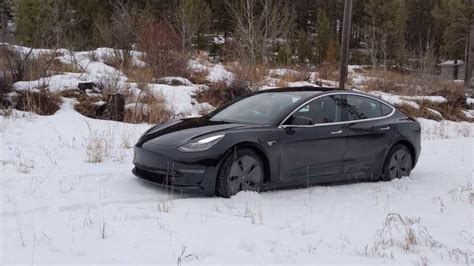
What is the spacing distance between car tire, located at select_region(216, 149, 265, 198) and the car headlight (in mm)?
217

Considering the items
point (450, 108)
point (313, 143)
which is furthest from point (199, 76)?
point (313, 143)

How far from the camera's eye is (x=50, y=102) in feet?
38.7

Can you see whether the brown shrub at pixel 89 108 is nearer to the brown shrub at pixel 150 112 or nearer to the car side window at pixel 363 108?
the brown shrub at pixel 150 112

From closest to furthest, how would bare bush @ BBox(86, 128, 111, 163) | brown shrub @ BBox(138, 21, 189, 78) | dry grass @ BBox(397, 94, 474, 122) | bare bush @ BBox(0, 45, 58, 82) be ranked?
bare bush @ BBox(86, 128, 111, 163) < bare bush @ BBox(0, 45, 58, 82) < brown shrub @ BBox(138, 21, 189, 78) < dry grass @ BBox(397, 94, 474, 122)

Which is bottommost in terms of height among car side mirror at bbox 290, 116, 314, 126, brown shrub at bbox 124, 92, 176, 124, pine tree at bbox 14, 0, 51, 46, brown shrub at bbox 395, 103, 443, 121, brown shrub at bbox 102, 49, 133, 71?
brown shrub at bbox 395, 103, 443, 121

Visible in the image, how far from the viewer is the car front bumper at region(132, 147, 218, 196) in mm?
6109

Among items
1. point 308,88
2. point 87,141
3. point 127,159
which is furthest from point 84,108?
point 308,88

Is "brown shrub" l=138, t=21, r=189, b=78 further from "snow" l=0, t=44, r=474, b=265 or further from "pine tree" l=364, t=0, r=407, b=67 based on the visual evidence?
"pine tree" l=364, t=0, r=407, b=67

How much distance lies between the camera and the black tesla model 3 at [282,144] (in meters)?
6.19

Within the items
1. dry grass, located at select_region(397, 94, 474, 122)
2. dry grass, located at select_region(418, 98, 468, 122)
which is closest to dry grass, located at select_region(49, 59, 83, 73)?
dry grass, located at select_region(397, 94, 474, 122)

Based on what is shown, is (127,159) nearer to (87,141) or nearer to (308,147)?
(87,141)

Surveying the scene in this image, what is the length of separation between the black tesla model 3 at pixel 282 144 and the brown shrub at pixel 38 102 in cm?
523

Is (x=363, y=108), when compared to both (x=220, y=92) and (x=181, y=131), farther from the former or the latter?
(x=220, y=92)

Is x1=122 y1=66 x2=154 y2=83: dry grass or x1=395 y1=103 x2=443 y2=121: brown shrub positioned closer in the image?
x1=122 y1=66 x2=154 y2=83: dry grass
